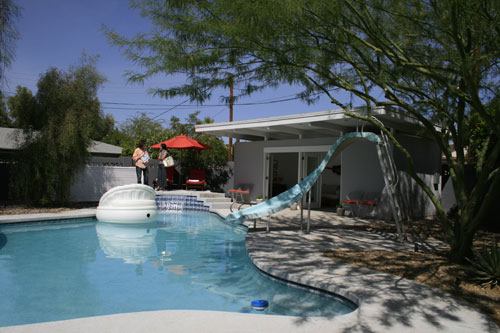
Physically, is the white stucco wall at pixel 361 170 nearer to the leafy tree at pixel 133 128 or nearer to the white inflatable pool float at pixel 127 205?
the white inflatable pool float at pixel 127 205

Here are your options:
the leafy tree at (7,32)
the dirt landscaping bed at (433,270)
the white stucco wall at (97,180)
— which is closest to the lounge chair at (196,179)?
the white stucco wall at (97,180)

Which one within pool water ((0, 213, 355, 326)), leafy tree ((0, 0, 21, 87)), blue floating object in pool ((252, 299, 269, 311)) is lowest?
pool water ((0, 213, 355, 326))

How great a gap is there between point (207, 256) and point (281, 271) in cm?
223

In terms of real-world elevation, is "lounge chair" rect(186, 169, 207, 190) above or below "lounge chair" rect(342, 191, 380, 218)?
above

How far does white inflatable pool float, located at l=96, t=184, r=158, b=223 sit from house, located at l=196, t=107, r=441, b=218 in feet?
15.4

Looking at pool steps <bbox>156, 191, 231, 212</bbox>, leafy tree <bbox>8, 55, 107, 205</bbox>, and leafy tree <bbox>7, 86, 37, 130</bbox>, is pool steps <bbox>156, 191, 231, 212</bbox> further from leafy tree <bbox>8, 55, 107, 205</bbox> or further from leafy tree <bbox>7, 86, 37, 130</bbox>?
leafy tree <bbox>7, 86, 37, 130</bbox>

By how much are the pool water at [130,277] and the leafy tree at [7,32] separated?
13.6 ft

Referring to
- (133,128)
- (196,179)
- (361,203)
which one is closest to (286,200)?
(361,203)

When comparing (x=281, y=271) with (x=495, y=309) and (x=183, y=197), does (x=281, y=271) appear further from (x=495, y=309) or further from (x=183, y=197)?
(x=183, y=197)

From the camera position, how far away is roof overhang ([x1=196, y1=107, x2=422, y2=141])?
382 inches

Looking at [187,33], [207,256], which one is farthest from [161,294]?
[187,33]

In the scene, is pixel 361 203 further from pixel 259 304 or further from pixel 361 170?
pixel 259 304

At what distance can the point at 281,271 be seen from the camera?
480cm

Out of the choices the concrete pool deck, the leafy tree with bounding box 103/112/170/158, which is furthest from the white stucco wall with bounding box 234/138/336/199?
the leafy tree with bounding box 103/112/170/158
